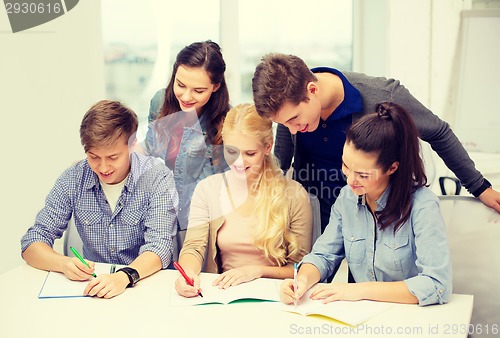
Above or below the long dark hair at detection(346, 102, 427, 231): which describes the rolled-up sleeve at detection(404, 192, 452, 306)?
below

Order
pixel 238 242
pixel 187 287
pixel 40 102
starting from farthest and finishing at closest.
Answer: pixel 40 102
pixel 238 242
pixel 187 287

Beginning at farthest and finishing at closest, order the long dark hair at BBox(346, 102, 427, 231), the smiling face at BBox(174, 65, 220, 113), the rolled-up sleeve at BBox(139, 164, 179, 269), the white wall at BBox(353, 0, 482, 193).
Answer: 1. the white wall at BBox(353, 0, 482, 193)
2. the smiling face at BBox(174, 65, 220, 113)
3. the rolled-up sleeve at BBox(139, 164, 179, 269)
4. the long dark hair at BBox(346, 102, 427, 231)

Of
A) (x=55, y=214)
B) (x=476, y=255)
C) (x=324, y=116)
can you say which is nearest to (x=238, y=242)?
(x=324, y=116)

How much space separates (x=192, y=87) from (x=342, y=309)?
37.2 inches

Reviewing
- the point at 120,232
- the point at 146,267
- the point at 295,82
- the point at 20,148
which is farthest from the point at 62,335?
the point at 20,148

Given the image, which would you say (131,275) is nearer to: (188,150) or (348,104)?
(188,150)

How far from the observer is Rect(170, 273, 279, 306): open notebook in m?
1.64

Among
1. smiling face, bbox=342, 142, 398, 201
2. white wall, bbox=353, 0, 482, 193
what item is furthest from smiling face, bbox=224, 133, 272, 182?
white wall, bbox=353, 0, 482, 193

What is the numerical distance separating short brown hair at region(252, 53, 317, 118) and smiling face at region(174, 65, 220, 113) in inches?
14.3

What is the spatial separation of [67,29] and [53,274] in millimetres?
1301

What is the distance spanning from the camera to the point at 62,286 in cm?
176

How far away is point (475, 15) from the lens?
3.70 meters

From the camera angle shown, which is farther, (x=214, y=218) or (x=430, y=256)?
(x=214, y=218)

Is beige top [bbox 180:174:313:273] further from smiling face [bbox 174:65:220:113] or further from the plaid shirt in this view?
smiling face [bbox 174:65:220:113]
